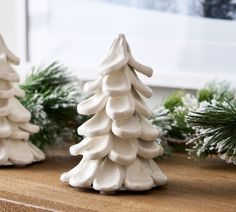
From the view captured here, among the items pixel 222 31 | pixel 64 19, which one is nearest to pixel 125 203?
pixel 222 31

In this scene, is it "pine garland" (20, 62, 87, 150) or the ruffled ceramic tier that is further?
"pine garland" (20, 62, 87, 150)

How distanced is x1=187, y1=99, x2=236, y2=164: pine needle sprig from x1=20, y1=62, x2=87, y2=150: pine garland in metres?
0.22

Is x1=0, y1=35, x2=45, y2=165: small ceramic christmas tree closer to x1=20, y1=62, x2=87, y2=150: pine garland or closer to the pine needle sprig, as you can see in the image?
x1=20, y1=62, x2=87, y2=150: pine garland

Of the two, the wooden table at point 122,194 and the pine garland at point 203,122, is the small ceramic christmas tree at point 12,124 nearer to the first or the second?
the wooden table at point 122,194

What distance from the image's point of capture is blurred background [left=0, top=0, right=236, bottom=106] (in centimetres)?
87

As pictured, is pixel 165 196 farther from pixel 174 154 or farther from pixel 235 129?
pixel 174 154

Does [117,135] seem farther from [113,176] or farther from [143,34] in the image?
[143,34]

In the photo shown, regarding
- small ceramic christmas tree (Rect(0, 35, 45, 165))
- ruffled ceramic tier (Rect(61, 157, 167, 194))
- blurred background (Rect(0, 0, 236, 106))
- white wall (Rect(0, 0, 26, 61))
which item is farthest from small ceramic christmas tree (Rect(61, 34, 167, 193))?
white wall (Rect(0, 0, 26, 61))

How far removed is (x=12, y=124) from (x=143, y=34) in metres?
0.32

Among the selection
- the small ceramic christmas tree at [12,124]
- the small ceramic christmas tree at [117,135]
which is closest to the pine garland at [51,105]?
the small ceramic christmas tree at [12,124]

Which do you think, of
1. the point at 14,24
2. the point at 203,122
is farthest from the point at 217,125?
the point at 14,24

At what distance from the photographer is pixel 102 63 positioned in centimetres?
59

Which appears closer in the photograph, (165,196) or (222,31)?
(165,196)

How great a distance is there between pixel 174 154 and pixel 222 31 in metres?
0.21
